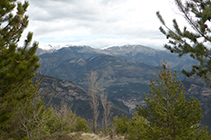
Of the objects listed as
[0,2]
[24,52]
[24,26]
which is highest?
[0,2]

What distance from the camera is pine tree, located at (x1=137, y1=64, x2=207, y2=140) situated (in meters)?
8.80

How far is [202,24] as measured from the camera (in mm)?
6262

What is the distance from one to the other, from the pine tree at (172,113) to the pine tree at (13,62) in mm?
6291

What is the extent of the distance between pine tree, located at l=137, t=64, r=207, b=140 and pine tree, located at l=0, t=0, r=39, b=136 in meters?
6.29

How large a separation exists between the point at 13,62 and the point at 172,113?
306 inches

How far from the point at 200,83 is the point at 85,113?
140 meters

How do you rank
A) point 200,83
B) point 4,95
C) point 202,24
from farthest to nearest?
point 200,83
point 202,24
point 4,95

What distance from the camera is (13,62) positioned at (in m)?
5.12

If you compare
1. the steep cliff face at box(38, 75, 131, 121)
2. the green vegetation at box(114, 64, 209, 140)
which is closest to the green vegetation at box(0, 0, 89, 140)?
the green vegetation at box(114, 64, 209, 140)

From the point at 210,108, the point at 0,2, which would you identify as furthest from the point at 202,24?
the point at 210,108

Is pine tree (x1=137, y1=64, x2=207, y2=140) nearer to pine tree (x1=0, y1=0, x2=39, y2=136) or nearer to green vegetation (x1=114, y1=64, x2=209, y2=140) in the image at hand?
green vegetation (x1=114, y1=64, x2=209, y2=140)

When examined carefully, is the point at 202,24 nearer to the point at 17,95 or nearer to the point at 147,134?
the point at 147,134

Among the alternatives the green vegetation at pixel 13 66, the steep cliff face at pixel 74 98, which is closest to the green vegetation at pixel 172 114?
the green vegetation at pixel 13 66

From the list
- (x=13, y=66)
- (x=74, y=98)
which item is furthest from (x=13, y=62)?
(x=74, y=98)
